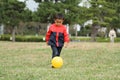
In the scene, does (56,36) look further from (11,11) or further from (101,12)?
(101,12)

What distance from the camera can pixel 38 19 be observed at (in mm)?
36312

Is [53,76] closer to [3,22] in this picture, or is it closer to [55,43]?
[55,43]

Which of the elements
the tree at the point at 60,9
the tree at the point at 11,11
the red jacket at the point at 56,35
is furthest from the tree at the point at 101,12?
the red jacket at the point at 56,35

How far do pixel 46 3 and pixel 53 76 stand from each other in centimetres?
3029

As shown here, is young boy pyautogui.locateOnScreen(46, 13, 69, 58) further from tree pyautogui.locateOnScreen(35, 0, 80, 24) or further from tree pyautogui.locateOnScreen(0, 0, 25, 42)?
tree pyautogui.locateOnScreen(0, 0, 25, 42)

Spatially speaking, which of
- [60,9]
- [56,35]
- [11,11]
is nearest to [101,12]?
[60,9]

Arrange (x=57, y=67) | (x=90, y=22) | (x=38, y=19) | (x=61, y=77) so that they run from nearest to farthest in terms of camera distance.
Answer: (x=61, y=77), (x=57, y=67), (x=38, y=19), (x=90, y=22)

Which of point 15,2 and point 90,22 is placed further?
point 90,22

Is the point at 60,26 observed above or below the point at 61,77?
above

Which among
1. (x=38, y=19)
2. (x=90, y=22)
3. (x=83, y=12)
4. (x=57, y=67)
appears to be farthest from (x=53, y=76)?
(x=90, y=22)

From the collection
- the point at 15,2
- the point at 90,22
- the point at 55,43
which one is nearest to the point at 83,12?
the point at 90,22

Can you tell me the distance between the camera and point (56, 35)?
8.53 metres

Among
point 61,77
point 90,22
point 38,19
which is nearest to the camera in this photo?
point 61,77

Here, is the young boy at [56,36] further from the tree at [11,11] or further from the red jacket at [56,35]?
the tree at [11,11]
